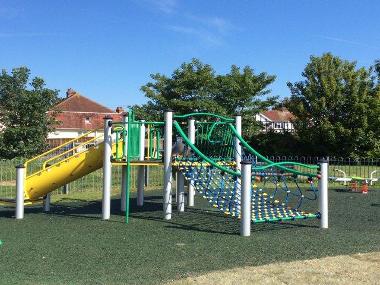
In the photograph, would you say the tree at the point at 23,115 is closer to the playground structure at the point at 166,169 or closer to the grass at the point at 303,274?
the playground structure at the point at 166,169

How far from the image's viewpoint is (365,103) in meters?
26.0

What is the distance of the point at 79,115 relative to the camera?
177 ft

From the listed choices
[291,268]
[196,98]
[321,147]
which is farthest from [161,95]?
[291,268]

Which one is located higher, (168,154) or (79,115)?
(79,115)

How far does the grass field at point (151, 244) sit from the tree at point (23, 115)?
18.0m

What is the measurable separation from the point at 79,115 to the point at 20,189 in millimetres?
45554

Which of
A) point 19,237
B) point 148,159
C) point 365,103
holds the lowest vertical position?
point 19,237

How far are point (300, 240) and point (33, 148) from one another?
75.9ft

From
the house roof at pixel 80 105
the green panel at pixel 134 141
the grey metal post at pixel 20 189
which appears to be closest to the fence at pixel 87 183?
the grey metal post at pixel 20 189

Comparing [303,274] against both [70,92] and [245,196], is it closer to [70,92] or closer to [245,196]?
[245,196]

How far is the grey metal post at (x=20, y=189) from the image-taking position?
9461mm

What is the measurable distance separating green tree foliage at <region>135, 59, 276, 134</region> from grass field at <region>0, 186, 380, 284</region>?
17.9 metres

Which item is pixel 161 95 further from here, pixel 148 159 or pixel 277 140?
pixel 148 159

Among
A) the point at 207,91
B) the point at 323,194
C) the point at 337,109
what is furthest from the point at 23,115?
the point at 323,194
